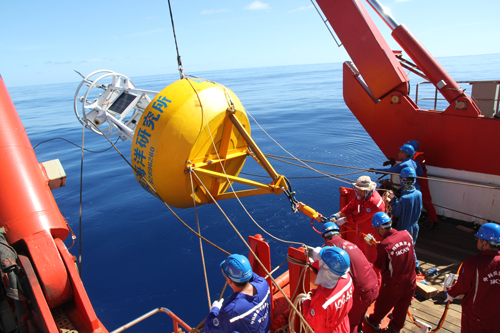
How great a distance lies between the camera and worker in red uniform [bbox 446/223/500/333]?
297cm

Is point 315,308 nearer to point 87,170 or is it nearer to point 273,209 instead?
point 273,209

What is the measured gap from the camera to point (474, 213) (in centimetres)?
692

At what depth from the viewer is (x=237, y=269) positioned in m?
2.57

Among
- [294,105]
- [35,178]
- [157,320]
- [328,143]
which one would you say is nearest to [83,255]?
[157,320]

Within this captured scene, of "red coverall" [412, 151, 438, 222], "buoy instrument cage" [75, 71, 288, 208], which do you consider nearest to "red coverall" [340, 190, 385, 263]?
"buoy instrument cage" [75, 71, 288, 208]

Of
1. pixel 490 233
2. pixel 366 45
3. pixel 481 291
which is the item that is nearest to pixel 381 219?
pixel 490 233

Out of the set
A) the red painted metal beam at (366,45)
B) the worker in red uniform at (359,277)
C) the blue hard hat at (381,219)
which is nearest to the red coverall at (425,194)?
the red painted metal beam at (366,45)

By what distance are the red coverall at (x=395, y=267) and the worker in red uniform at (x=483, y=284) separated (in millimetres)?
480

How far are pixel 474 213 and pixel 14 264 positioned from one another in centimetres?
843

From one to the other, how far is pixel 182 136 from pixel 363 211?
3116 millimetres

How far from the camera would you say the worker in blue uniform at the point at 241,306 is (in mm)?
2469

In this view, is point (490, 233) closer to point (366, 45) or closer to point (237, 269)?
point (237, 269)

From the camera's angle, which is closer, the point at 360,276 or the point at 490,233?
the point at 490,233

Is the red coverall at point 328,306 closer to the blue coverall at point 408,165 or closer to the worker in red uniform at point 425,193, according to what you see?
the blue coverall at point 408,165
